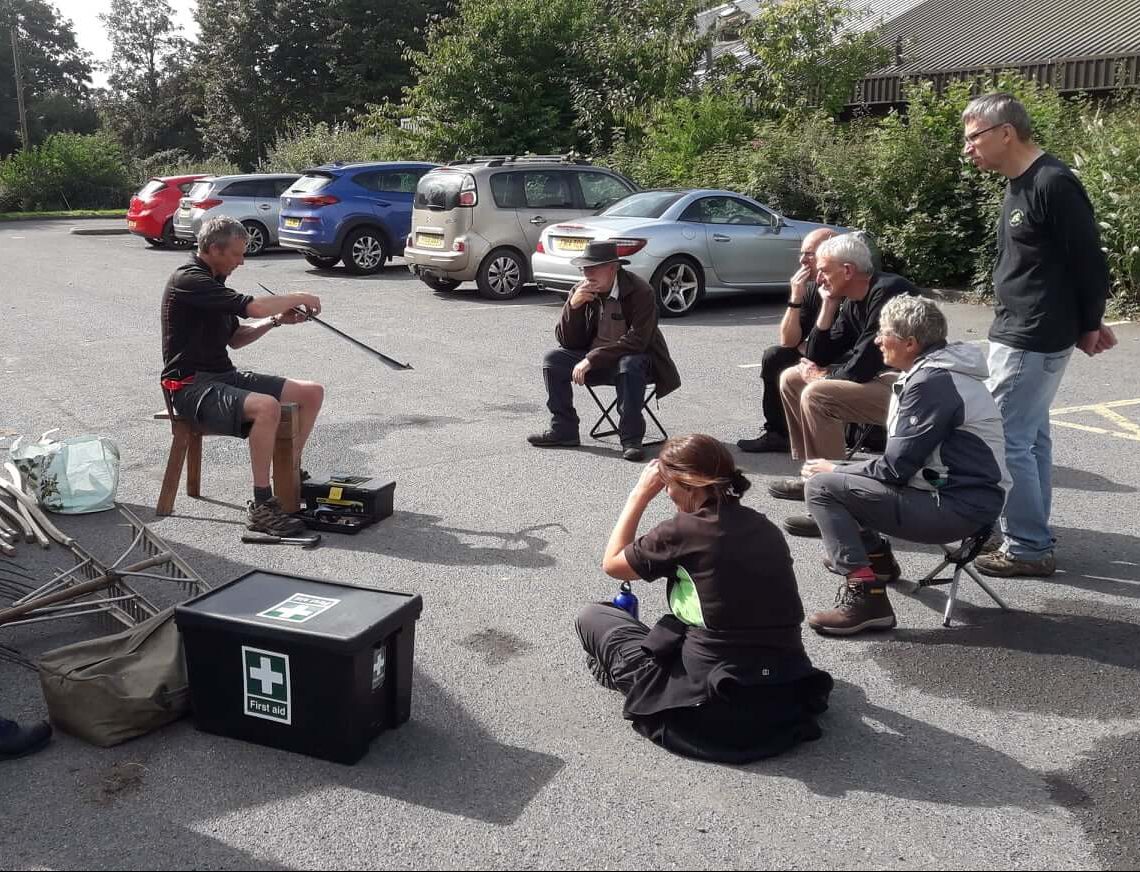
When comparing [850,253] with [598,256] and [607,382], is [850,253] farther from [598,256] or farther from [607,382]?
[607,382]

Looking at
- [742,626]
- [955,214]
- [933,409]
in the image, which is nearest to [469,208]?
[955,214]

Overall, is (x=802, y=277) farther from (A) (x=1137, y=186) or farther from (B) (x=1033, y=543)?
(A) (x=1137, y=186)

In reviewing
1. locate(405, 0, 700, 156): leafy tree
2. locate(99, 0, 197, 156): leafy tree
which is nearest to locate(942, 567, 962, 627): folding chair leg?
locate(405, 0, 700, 156): leafy tree

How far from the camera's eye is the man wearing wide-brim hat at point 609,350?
7.92 m

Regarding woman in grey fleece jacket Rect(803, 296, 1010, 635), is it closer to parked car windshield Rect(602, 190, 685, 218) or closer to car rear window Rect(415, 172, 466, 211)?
parked car windshield Rect(602, 190, 685, 218)

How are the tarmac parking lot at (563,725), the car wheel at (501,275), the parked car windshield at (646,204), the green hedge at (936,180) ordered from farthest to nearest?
the car wheel at (501,275) → the parked car windshield at (646,204) → the green hedge at (936,180) → the tarmac parking lot at (563,725)

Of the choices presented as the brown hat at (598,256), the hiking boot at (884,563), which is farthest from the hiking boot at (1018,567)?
the brown hat at (598,256)

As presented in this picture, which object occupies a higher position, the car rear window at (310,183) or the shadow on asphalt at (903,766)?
the car rear window at (310,183)

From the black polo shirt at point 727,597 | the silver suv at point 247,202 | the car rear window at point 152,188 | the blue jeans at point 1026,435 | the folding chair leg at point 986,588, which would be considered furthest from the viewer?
the car rear window at point 152,188

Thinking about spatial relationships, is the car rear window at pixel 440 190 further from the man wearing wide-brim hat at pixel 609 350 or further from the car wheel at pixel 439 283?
the man wearing wide-brim hat at pixel 609 350

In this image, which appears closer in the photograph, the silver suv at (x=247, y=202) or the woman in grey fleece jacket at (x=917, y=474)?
the woman in grey fleece jacket at (x=917, y=474)

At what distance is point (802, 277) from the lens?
7160mm

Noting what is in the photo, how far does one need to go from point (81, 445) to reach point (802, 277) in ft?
14.3

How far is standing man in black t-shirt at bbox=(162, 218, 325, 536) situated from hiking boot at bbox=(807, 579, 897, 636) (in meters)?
2.84
